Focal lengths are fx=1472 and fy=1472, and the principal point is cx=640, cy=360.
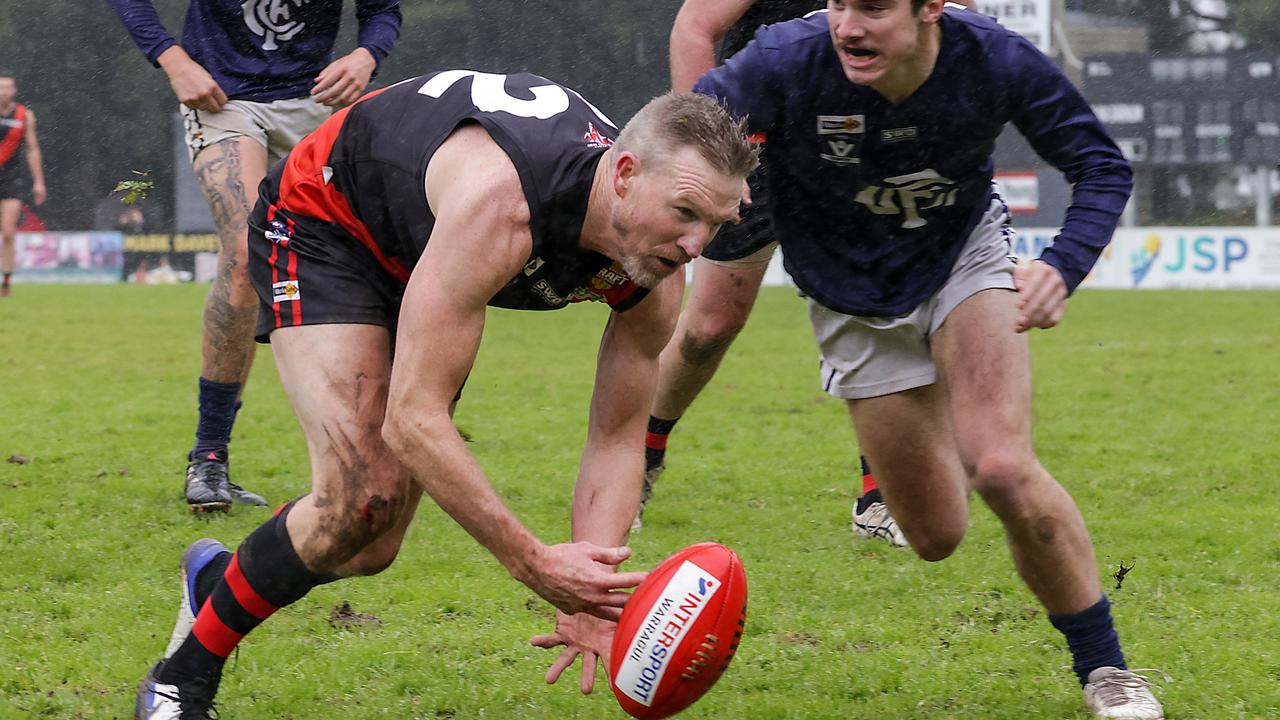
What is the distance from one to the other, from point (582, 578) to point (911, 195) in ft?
5.06

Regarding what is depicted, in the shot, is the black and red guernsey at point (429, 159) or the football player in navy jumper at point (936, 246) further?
the football player in navy jumper at point (936, 246)

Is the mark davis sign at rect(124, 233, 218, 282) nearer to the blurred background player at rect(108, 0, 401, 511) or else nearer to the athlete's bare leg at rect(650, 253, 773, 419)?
the blurred background player at rect(108, 0, 401, 511)

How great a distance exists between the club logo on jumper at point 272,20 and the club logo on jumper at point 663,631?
3.76m

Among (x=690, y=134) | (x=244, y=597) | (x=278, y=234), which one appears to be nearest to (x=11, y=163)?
(x=278, y=234)

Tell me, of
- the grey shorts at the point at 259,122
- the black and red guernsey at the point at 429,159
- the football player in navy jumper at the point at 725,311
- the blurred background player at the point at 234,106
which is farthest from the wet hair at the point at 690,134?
the grey shorts at the point at 259,122

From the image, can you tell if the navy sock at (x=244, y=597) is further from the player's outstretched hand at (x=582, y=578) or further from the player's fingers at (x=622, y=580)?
the player's fingers at (x=622, y=580)

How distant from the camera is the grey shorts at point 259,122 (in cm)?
599

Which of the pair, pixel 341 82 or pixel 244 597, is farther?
pixel 341 82

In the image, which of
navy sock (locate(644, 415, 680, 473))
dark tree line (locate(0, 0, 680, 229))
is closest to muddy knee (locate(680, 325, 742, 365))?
navy sock (locate(644, 415, 680, 473))

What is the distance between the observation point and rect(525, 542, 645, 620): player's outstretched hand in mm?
3152

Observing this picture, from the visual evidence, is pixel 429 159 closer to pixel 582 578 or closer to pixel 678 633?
pixel 582 578

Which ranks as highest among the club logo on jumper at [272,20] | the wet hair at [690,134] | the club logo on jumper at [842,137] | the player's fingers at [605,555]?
the wet hair at [690,134]

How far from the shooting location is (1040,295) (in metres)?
3.47

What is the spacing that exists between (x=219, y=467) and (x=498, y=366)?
6559 mm
